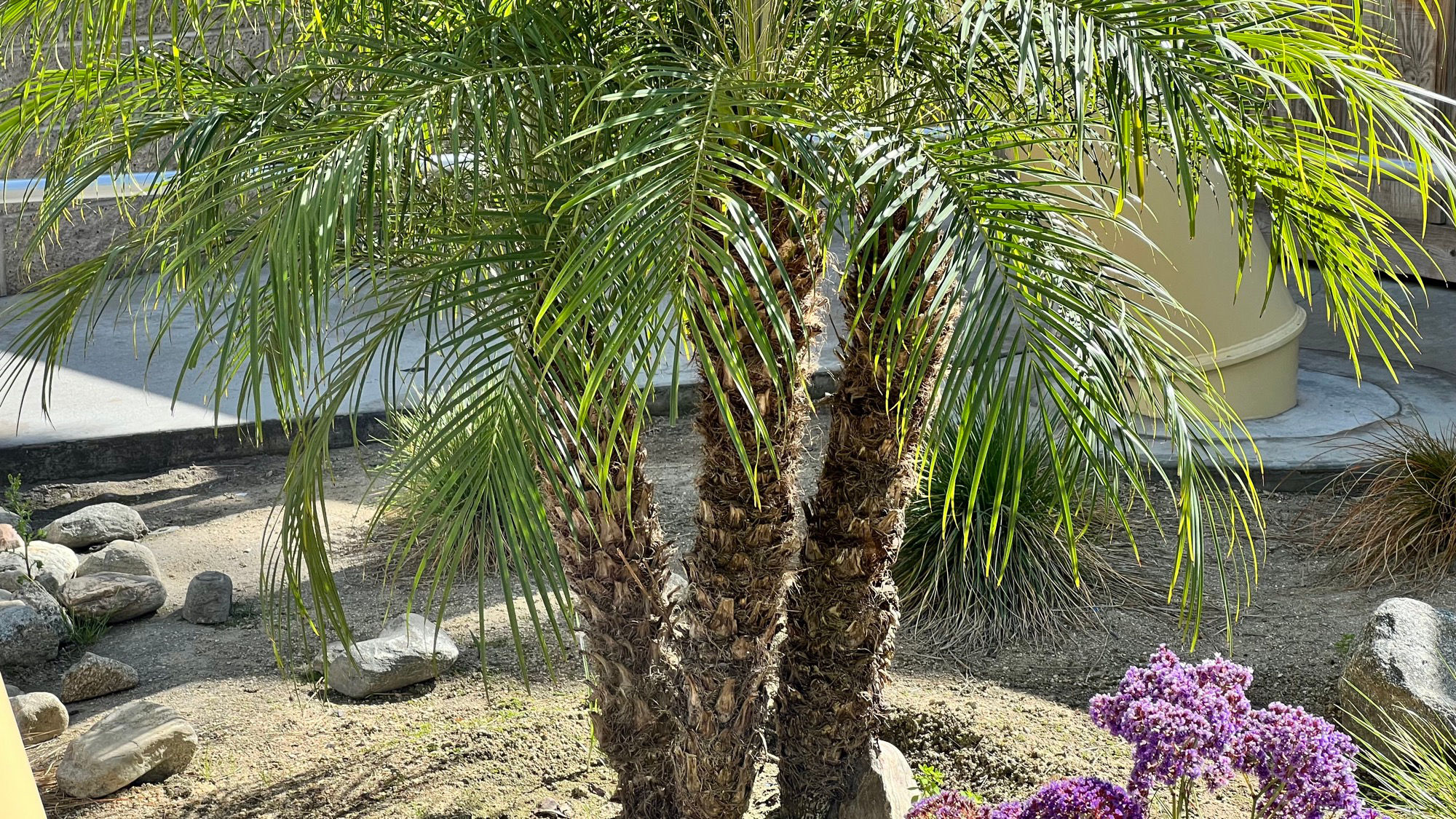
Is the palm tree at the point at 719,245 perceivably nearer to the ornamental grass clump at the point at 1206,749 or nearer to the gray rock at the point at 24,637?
the ornamental grass clump at the point at 1206,749

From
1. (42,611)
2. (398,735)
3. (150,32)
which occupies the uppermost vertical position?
(150,32)

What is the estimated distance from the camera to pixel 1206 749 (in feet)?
7.30

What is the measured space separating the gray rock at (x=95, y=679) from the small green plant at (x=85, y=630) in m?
Result: 0.34

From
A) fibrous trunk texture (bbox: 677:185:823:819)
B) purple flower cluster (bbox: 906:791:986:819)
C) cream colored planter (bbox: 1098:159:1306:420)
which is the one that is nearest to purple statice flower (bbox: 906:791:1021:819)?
purple flower cluster (bbox: 906:791:986:819)

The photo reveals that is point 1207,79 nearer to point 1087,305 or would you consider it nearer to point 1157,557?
point 1087,305

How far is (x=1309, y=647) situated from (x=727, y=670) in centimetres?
230

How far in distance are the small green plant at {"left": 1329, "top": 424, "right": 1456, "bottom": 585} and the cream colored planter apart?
3.00 ft

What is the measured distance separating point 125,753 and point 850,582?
6.61ft

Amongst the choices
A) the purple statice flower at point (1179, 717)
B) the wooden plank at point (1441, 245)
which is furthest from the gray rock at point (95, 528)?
the wooden plank at point (1441, 245)

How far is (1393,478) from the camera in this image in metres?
4.47

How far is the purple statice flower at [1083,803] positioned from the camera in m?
2.30

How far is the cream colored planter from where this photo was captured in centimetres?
528

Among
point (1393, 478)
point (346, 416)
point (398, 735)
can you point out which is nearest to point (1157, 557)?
point (1393, 478)

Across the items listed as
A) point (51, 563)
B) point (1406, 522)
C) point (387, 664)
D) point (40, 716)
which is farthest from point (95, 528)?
point (1406, 522)
